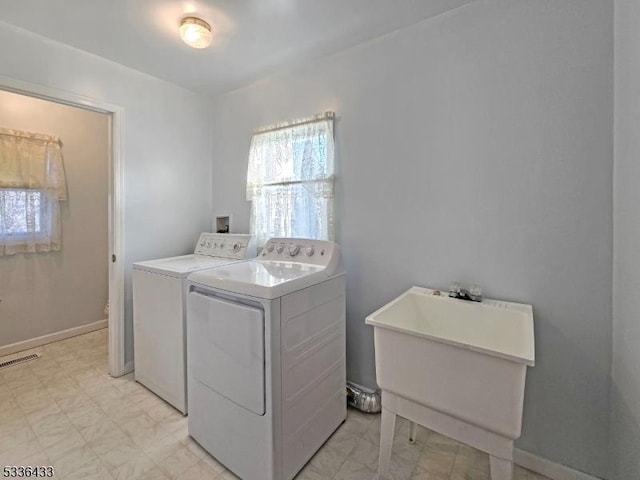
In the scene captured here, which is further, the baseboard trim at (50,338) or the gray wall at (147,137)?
the baseboard trim at (50,338)

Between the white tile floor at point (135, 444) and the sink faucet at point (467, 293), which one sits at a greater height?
the sink faucet at point (467, 293)

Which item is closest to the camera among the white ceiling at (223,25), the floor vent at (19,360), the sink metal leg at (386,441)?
the sink metal leg at (386,441)

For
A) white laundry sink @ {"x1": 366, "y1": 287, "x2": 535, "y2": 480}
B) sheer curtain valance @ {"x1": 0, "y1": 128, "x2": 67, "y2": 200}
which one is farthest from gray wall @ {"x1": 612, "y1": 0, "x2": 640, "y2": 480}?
sheer curtain valance @ {"x1": 0, "y1": 128, "x2": 67, "y2": 200}

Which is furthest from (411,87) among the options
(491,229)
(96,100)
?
(96,100)

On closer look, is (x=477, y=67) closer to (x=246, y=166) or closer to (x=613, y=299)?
(x=613, y=299)

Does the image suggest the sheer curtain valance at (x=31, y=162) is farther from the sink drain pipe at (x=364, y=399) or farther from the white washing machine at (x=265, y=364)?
the sink drain pipe at (x=364, y=399)

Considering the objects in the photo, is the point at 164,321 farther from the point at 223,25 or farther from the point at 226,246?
the point at 223,25

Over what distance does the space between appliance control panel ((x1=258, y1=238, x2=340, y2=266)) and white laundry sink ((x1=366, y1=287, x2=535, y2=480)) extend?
525 mm

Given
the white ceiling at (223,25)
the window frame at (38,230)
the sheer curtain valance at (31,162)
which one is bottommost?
the window frame at (38,230)

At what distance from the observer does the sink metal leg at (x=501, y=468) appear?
3.27 feet

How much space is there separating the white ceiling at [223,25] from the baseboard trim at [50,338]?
2.63 meters

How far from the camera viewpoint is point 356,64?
1939mm

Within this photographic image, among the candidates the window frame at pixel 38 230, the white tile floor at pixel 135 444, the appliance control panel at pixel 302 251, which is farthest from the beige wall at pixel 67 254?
the appliance control panel at pixel 302 251

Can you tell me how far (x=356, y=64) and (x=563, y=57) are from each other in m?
1.12
